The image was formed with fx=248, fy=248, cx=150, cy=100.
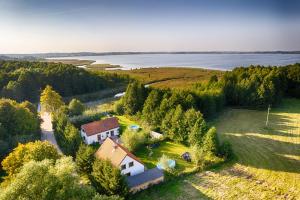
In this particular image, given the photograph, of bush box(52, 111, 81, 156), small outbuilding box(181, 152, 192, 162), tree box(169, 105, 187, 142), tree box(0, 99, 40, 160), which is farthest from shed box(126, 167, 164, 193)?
tree box(0, 99, 40, 160)

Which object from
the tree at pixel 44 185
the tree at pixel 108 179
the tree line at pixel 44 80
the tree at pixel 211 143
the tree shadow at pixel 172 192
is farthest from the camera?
the tree line at pixel 44 80

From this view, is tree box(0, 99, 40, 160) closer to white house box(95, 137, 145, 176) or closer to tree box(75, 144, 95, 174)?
tree box(75, 144, 95, 174)

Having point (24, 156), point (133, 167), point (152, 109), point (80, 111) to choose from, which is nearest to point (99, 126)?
point (152, 109)

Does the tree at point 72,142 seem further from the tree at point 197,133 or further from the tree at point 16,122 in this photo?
the tree at point 197,133

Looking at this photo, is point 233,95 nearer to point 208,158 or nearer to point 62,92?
point 208,158

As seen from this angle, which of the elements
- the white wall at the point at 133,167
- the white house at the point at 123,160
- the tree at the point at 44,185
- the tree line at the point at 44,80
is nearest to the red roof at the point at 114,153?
the white house at the point at 123,160

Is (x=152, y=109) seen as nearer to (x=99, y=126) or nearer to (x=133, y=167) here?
(x=99, y=126)
